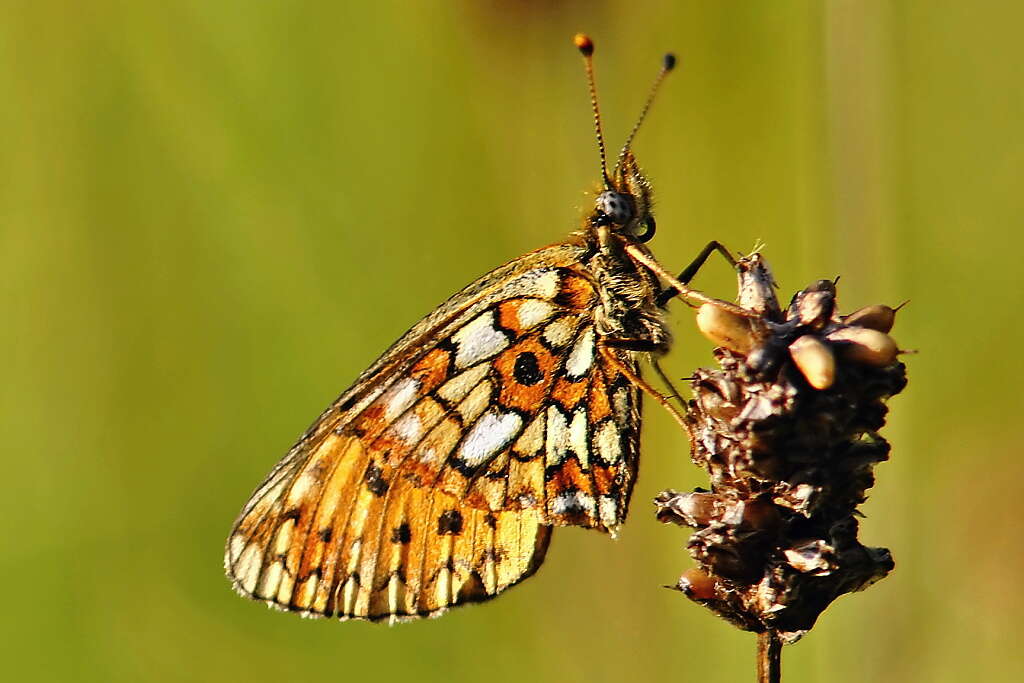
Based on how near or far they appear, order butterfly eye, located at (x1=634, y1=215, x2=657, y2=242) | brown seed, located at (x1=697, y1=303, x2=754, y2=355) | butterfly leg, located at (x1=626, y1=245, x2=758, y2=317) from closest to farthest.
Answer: brown seed, located at (x1=697, y1=303, x2=754, y2=355) → butterfly leg, located at (x1=626, y1=245, x2=758, y2=317) → butterfly eye, located at (x1=634, y1=215, x2=657, y2=242)

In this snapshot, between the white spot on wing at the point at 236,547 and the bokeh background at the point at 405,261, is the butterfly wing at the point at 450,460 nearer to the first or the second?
the white spot on wing at the point at 236,547

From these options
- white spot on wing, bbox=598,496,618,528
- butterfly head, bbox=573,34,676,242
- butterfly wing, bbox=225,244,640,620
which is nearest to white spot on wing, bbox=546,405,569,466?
butterfly wing, bbox=225,244,640,620

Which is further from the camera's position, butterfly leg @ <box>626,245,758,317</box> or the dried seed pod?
butterfly leg @ <box>626,245,758,317</box>

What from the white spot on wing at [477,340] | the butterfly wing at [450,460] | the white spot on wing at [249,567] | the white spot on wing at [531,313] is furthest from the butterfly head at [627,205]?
the white spot on wing at [249,567]

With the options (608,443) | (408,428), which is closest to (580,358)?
(608,443)

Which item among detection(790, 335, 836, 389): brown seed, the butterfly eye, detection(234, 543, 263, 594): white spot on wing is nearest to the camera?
detection(790, 335, 836, 389): brown seed

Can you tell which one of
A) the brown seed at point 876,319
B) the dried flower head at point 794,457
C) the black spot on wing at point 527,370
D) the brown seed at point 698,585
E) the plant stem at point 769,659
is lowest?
the plant stem at point 769,659

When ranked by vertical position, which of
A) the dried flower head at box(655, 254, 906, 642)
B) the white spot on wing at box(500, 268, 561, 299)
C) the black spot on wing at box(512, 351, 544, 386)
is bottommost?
the dried flower head at box(655, 254, 906, 642)

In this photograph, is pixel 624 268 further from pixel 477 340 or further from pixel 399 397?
pixel 399 397

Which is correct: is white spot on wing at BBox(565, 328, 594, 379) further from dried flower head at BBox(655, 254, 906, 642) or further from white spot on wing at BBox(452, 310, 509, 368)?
dried flower head at BBox(655, 254, 906, 642)
